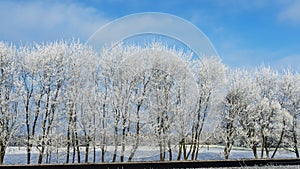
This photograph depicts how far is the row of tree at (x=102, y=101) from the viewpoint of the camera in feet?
40.1

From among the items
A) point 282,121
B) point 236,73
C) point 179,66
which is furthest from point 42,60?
point 282,121

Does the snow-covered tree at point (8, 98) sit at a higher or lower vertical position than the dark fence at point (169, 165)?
higher

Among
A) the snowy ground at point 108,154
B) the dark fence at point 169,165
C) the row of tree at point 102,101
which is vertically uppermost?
the row of tree at point 102,101

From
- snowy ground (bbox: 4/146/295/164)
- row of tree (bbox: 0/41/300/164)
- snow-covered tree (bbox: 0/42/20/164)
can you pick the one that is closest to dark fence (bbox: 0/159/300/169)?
snowy ground (bbox: 4/146/295/164)

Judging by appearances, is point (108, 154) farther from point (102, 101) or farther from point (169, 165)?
point (169, 165)

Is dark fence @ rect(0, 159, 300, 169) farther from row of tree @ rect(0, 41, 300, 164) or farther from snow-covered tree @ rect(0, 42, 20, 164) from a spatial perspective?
snow-covered tree @ rect(0, 42, 20, 164)

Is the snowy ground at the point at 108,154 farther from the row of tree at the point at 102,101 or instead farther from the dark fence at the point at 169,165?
the dark fence at the point at 169,165

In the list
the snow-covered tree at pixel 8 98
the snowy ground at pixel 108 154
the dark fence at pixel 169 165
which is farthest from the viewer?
the snow-covered tree at pixel 8 98

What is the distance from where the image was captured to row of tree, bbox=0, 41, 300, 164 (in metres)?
12.2

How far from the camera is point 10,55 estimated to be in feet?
43.9

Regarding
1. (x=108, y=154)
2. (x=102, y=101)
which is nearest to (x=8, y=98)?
(x=102, y=101)

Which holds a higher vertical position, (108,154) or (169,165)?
(169,165)

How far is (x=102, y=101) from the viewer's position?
13.0 m

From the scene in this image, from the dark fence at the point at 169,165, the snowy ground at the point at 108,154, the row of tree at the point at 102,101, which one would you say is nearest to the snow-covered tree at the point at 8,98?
the row of tree at the point at 102,101
